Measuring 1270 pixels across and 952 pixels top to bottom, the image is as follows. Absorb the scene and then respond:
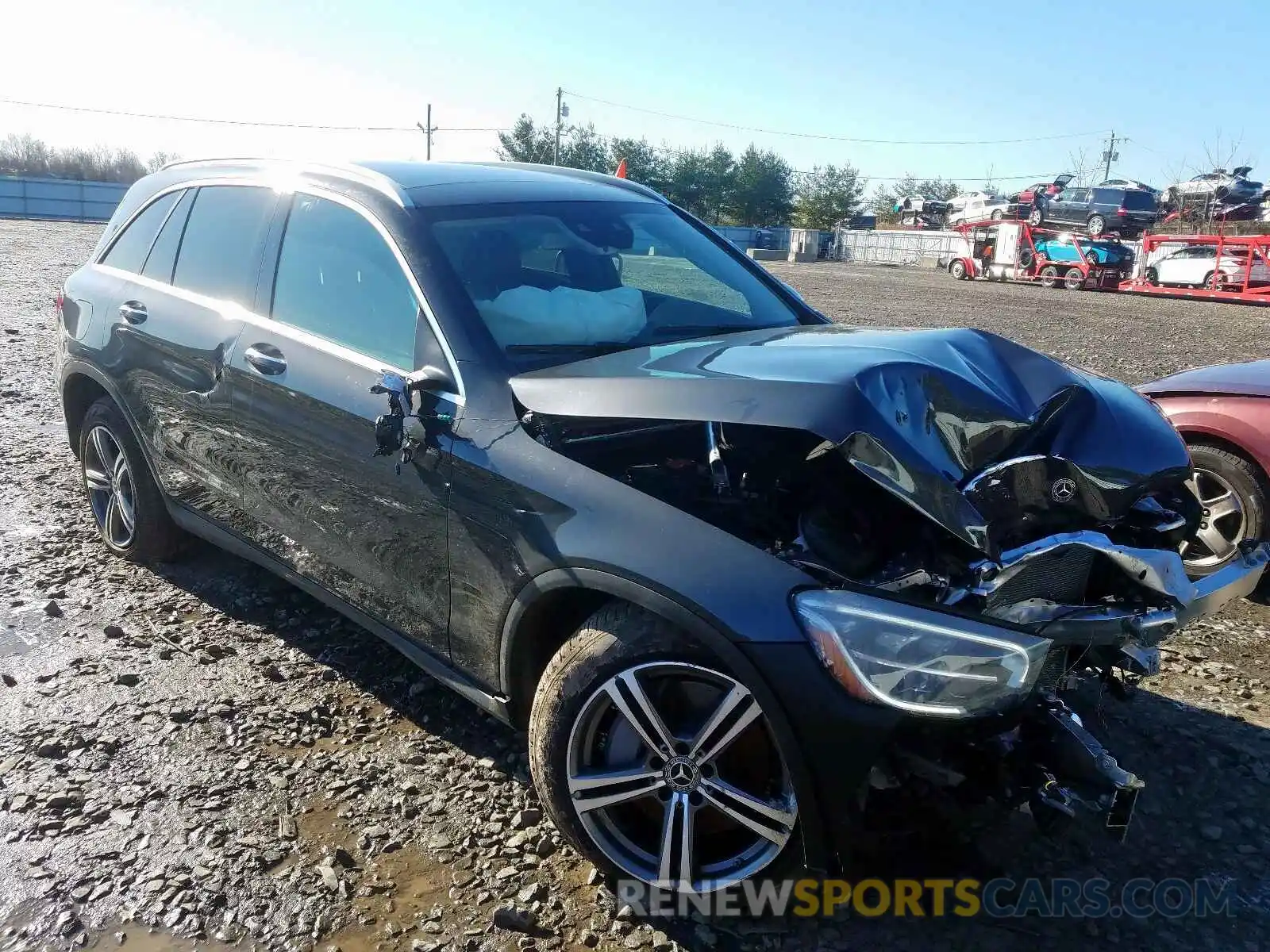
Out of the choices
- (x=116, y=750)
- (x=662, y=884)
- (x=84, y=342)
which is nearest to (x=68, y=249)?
(x=84, y=342)

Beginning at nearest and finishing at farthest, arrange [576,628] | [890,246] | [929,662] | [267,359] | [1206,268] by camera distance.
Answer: [929,662]
[576,628]
[267,359]
[1206,268]
[890,246]

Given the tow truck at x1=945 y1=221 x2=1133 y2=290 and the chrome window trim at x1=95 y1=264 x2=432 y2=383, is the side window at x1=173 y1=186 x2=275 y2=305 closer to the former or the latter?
the chrome window trim at x1=95 y1=264 x2=432 y2=383

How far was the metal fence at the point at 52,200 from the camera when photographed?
43.1m

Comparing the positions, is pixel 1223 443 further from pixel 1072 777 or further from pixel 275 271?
pixel 275 271

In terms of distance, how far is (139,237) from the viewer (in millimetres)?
→ 4449

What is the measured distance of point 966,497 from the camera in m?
2.38

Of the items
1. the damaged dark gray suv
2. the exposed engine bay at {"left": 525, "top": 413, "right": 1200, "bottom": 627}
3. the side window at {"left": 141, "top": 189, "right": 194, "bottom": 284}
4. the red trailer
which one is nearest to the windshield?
the damaged dark gray suv

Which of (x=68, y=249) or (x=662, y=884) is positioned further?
(x=68, y=249)

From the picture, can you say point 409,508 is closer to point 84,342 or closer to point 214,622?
point 214,622

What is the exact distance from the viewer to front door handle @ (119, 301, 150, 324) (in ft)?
13.4

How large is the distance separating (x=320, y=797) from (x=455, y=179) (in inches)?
85.3

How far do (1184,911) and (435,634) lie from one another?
7.10ft

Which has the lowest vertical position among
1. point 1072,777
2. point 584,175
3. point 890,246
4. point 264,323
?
point 1072,777

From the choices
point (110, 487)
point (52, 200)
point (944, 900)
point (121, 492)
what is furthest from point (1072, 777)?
point (52, 200)
